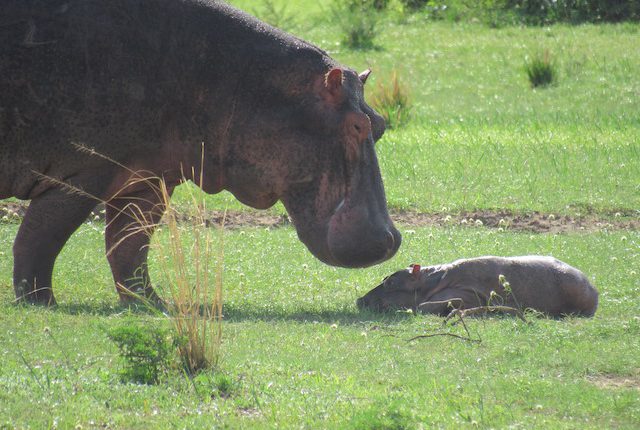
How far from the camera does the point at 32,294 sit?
7.73 meters

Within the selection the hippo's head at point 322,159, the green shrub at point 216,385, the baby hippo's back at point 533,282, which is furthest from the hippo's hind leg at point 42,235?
the baby hippo's back at point 533,282

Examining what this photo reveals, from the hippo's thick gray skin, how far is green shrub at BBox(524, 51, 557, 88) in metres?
12.2

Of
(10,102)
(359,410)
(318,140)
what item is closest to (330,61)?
(318,140)

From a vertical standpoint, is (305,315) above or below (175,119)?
below

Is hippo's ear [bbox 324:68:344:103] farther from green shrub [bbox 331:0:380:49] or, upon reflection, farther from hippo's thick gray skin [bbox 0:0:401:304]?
green shrub [bbox 331:0:380:49]

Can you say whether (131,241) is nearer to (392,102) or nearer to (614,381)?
(614,381)

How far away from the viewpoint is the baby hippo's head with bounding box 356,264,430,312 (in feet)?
26.9

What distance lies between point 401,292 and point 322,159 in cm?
132

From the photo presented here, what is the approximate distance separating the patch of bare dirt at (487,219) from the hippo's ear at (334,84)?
4.14 meters

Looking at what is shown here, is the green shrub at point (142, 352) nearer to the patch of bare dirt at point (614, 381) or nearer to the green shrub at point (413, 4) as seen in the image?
the patch of bare dirt at point (614, 381)

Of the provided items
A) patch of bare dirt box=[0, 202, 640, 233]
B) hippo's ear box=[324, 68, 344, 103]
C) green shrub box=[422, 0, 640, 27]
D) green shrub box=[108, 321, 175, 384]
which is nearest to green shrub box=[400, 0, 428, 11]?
green shrub box=[422, 0, 640, 27]

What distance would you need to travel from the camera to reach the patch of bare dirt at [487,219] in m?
11.4

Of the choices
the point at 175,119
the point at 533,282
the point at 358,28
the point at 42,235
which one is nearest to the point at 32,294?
the point at 42,235

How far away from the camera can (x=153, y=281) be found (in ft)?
30.2
